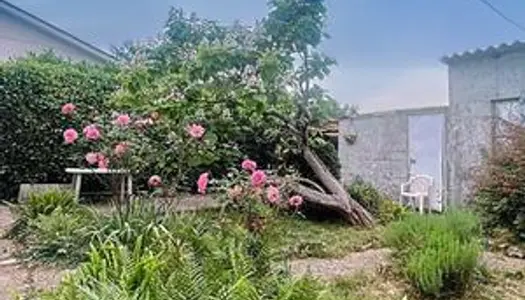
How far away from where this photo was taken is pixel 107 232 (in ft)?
17.7

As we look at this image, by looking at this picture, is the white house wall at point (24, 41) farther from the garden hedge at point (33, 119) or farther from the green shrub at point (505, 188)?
the green shrub at point (505, 188)

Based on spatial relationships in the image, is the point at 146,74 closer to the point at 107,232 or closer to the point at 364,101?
the point at 107,232

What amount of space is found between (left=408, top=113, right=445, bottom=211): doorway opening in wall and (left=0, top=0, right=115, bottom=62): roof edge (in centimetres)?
791

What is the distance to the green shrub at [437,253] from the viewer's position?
4.70 meters

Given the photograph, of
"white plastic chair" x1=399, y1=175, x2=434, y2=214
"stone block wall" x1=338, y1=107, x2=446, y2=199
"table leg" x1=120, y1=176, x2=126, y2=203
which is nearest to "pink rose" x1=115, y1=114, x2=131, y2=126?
"table leg" x1=120, y1=176, x2=126, y2=203

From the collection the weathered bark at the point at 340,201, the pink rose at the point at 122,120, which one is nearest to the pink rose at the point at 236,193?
the pink rose at the point at 122,120

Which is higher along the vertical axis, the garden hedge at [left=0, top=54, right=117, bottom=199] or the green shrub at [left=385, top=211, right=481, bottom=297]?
the garden hedge at [left=0, top=54, right=117, bottom=199]

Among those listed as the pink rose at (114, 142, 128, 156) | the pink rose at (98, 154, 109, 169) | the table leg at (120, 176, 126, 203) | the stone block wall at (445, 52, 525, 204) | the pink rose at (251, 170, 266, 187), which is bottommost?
the table leg at (120, 176, 126, 203)

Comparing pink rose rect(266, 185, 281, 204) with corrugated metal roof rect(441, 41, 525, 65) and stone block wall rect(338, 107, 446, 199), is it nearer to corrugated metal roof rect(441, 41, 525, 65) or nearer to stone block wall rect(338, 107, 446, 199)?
corrugated metal roof rect(441, 41, 525, 65)

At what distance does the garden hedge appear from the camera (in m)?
8.99

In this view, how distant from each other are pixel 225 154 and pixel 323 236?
2797 mm

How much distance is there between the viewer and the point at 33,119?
917cm

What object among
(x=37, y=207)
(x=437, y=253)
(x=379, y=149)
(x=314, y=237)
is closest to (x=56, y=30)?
(x=379, y=149)

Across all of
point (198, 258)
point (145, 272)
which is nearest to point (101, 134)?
point (198, 258)
